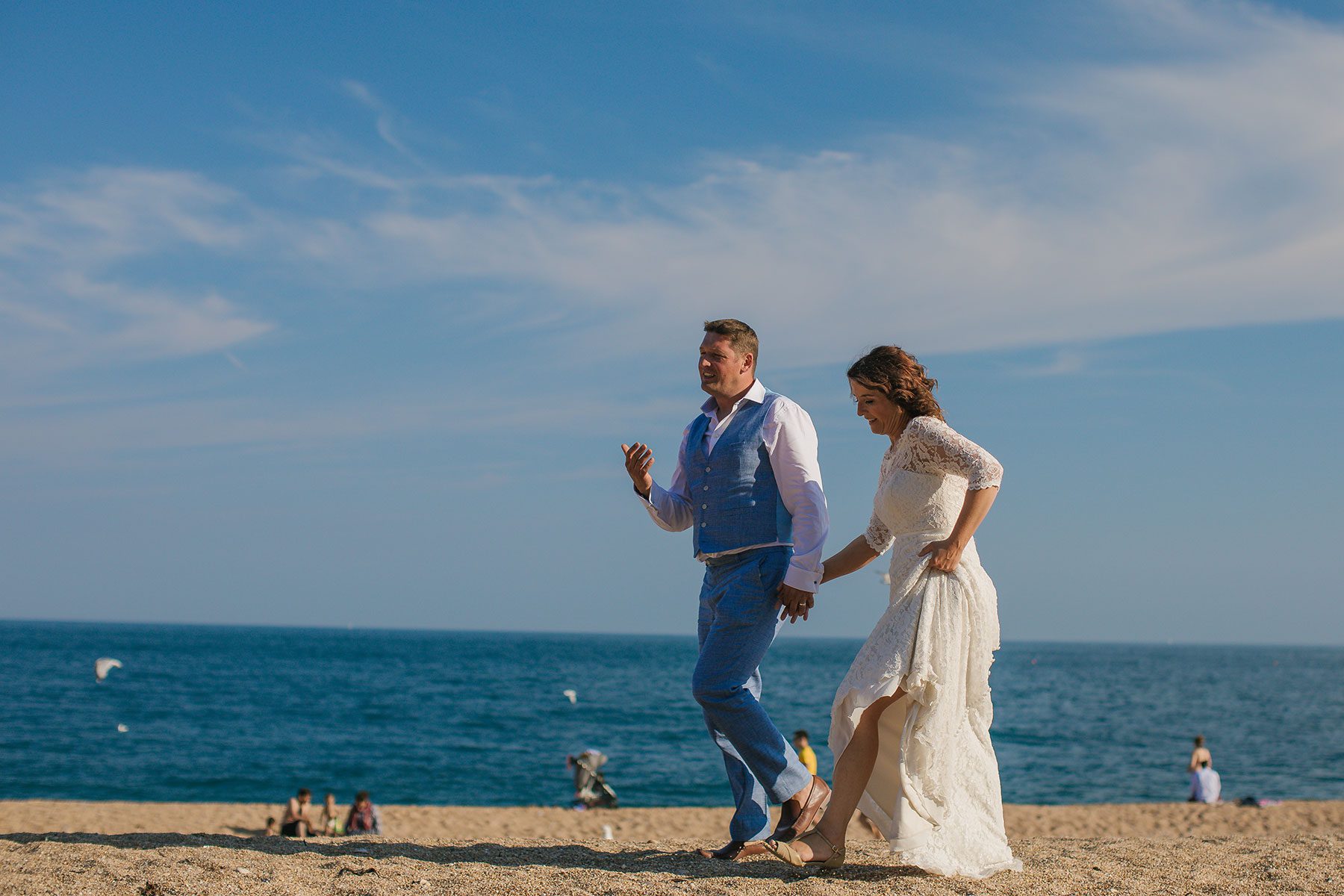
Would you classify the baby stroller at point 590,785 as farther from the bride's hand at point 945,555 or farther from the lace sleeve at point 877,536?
the bride's hand at point 945,555

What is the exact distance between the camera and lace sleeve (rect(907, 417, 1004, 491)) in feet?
13.0

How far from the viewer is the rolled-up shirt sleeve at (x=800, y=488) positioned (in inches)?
169

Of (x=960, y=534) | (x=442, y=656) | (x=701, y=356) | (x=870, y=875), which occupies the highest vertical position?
(x=701, y=356)

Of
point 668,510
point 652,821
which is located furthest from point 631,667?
point 668,510

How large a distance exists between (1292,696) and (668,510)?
76.9 metres

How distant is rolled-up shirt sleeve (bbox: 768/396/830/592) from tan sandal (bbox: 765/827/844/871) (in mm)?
935

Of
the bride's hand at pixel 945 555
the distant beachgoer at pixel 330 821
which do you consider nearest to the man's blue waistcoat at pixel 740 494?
the bride's hand at pixel 945 555

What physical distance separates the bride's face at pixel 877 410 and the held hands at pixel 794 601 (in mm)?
713

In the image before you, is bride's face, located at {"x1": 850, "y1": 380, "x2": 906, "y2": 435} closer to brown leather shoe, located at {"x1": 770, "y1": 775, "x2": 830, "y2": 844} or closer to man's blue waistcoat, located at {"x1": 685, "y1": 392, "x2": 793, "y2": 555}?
man's blue waistcoat, located at {"x1": 685, "y1": 392, "x2": 793, "y2": 555}

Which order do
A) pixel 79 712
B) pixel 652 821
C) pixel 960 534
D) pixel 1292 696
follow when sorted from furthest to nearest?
pixel 1292 696
pixel 79 712
pixel 652 821
pixel 960 534

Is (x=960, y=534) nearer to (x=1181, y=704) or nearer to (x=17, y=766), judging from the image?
(x=17, y=766)

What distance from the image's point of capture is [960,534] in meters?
3.95

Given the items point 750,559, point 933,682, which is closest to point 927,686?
point 933,682

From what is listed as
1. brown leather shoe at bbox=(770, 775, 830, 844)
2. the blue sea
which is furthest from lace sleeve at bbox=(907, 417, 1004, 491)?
the blue sea
